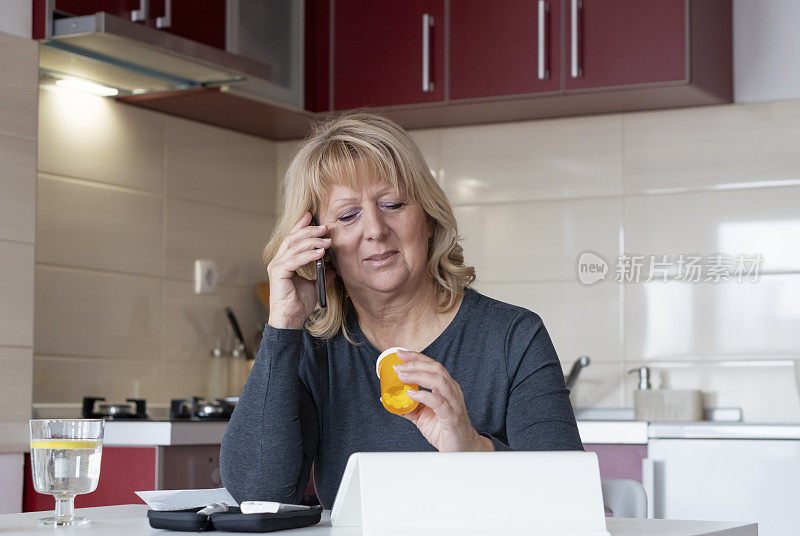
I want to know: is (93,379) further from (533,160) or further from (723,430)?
(723,430)

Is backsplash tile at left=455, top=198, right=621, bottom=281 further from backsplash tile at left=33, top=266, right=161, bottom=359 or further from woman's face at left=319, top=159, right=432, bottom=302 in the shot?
woman's face at left=319, top=159, right=432, bottom=302

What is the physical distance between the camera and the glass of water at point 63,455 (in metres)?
1.25

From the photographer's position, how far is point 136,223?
132 inches

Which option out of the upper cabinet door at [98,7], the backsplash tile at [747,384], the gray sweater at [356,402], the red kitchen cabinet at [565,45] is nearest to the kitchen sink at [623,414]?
the backsplash tile at [747,384]

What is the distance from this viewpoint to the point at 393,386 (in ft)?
4.53

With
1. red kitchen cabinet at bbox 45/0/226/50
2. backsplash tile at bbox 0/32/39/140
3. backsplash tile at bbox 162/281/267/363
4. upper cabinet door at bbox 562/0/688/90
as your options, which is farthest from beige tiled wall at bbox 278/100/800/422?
backsplash tile at bbox 0/32/39/140

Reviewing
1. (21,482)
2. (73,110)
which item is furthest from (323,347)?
(73,110)

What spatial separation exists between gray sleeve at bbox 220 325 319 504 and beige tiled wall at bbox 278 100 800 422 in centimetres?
191

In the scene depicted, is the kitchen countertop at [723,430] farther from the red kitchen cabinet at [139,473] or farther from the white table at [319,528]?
the white table at [319,528]

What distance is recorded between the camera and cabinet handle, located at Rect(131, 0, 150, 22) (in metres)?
2.97

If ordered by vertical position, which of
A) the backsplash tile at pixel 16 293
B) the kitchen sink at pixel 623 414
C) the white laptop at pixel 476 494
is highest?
the backsplash tile at pixel 16 293

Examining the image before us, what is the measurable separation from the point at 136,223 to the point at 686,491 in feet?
5.73

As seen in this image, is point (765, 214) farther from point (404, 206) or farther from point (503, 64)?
point (404, 206)

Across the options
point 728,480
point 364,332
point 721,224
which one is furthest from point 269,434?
point 721,224
